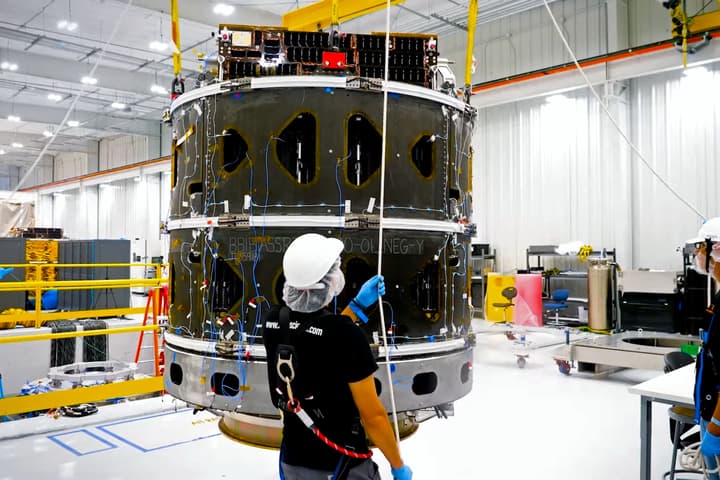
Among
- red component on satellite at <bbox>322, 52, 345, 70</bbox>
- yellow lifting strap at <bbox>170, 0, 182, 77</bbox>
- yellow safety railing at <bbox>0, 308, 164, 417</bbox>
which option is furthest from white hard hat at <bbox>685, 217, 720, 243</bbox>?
yellow safety railing at <bbox>0, 308, 164, 417</bbox>

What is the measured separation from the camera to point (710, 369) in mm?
2795

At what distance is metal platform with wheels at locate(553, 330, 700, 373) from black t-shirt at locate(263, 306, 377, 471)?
5.50m

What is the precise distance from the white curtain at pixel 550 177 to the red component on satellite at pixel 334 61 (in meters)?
9.32

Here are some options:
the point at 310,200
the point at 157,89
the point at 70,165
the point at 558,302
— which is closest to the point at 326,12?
the point at 310,200

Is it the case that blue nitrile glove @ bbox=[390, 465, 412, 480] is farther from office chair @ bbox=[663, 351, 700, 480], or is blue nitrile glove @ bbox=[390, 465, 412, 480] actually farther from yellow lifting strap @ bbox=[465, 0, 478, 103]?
yellow lifting strap @ bbox=[465, 0, 478, 103]

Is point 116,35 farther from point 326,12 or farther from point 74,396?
point 74,396

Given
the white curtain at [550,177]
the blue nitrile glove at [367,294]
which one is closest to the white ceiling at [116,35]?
the white curtain at [550,177]

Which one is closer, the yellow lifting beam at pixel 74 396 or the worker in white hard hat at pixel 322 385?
the worker in white hard hat at pixel 322 385

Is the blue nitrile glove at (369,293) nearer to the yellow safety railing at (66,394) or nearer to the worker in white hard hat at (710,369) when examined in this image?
the worker in white hard hat at (710,369)

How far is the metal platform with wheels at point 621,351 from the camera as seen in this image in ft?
21.7

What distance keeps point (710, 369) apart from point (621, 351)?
4283 mm

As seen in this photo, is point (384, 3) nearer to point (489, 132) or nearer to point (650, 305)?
point (650, 305)

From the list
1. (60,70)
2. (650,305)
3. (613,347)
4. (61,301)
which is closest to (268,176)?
(613,347)

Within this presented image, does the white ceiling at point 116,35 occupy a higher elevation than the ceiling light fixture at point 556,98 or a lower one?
higher
